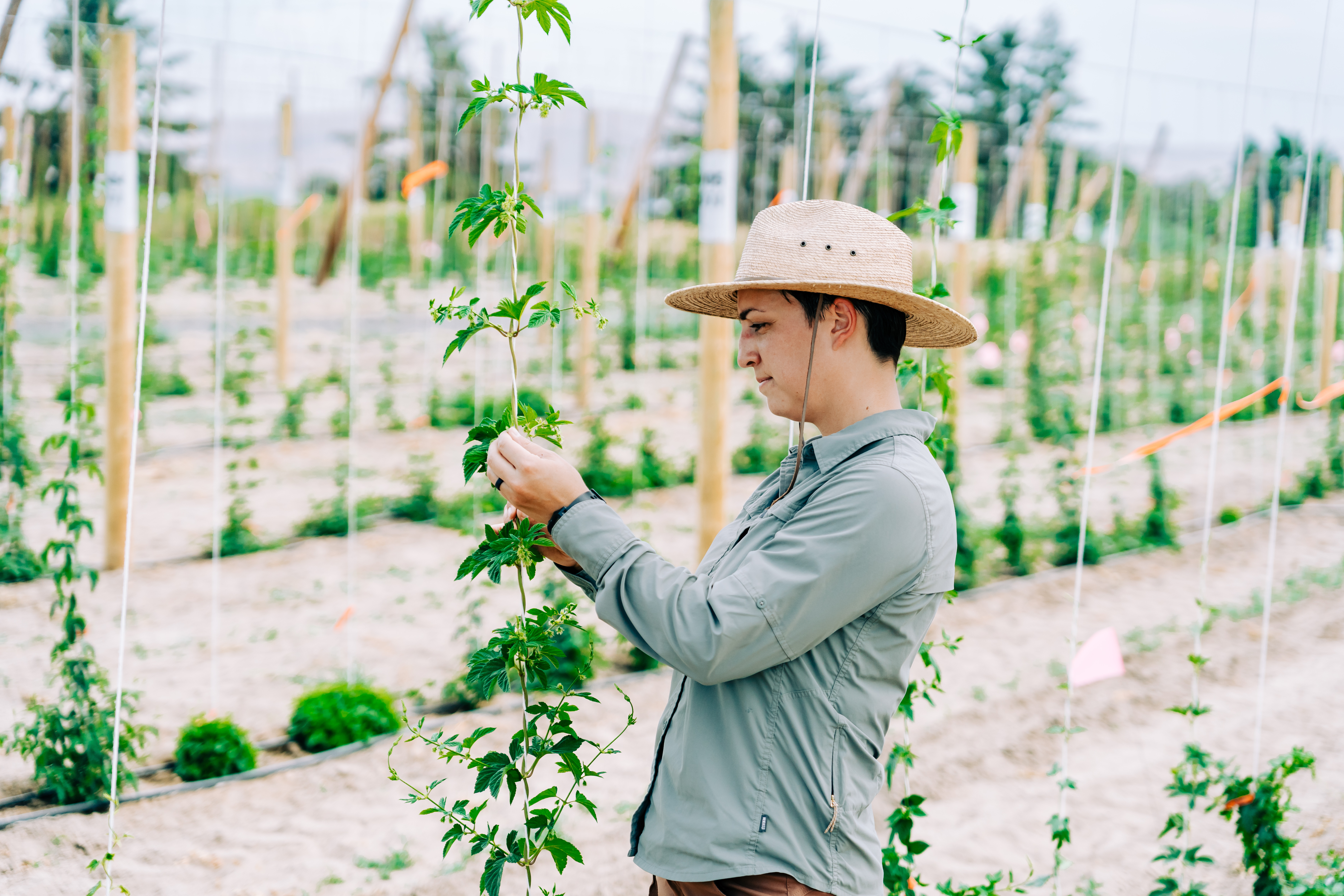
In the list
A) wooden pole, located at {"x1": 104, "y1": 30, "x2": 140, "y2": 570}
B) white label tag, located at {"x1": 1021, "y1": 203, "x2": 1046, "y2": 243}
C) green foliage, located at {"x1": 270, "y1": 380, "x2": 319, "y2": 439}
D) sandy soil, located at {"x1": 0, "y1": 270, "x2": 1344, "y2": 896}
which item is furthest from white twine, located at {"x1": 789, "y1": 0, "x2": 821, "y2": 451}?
green foliage, located at {"x1": 270, "y1": 380, "x2": 319, "y2": 439}

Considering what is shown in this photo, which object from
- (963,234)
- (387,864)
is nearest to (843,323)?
(387,864)

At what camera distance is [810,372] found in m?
1.36

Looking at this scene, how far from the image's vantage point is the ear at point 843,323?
1362 mm

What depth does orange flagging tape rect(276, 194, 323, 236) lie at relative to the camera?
6293mm

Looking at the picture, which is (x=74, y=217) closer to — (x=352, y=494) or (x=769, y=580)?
(x=352, y=494)

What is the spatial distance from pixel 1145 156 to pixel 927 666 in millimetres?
12313

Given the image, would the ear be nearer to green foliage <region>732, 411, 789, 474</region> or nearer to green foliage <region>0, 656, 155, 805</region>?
green foliage <region>0, 656, 155, 805</region>

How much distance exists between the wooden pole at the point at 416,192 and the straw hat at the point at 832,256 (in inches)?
225

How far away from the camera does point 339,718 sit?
358 cm

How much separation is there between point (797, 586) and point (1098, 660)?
6.30ft

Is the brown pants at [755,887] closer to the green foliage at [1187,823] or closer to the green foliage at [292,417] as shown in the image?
the green foliage at [1187,823]

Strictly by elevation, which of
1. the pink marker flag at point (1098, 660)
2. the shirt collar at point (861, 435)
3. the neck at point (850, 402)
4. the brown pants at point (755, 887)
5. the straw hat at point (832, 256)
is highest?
the straw hat at point (832, 256)

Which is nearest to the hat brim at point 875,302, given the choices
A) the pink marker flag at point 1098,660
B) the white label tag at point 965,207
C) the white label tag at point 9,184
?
the pink marker flag at point 1098,660

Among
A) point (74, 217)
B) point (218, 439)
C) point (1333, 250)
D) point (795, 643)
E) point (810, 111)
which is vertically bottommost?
point (218, 439)
